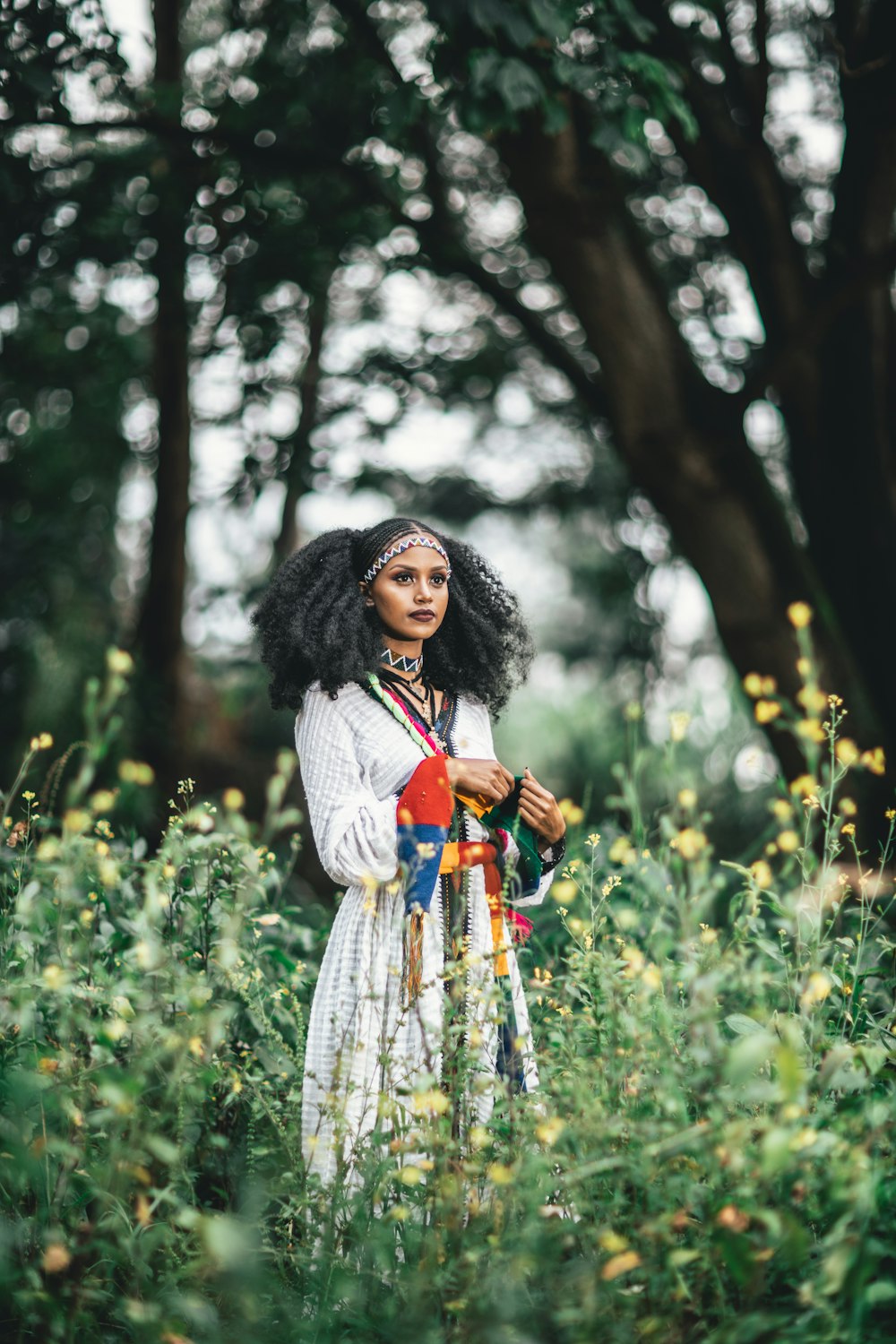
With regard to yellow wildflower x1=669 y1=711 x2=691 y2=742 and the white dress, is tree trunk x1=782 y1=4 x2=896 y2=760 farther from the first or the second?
yellow wildflower x1=669 y1=711 x2=691 y2=742

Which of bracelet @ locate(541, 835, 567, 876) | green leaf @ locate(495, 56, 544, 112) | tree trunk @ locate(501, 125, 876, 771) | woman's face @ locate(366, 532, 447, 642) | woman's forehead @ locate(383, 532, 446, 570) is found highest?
green leaf @ locate(495, 56, 544, 112)

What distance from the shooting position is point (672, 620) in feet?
27.5

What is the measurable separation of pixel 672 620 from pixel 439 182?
3.80 meters

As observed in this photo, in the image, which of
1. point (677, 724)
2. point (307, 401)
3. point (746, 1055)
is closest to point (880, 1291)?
point (746, 1055)

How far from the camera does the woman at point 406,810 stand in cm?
235

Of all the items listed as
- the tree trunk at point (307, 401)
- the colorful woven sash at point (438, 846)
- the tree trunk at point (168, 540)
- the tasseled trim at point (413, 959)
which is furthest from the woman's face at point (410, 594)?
the tree trunk at point (307, 401)

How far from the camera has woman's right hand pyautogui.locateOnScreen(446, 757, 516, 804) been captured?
2.54 m

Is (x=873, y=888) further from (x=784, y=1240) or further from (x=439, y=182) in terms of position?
(x=439, y=182)

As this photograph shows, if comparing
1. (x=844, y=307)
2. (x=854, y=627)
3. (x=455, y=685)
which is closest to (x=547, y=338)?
(x=844, y=307)

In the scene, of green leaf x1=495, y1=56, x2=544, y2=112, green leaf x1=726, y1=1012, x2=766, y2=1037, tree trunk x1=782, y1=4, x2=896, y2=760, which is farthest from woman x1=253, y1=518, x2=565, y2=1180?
tree trunk x1=782, y1=4, x2=896, y2=760

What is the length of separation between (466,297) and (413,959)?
677cm

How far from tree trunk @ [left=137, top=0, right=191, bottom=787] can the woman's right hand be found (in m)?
4.69

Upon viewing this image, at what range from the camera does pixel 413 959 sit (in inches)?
91.4

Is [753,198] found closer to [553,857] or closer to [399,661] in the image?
[399,661]
